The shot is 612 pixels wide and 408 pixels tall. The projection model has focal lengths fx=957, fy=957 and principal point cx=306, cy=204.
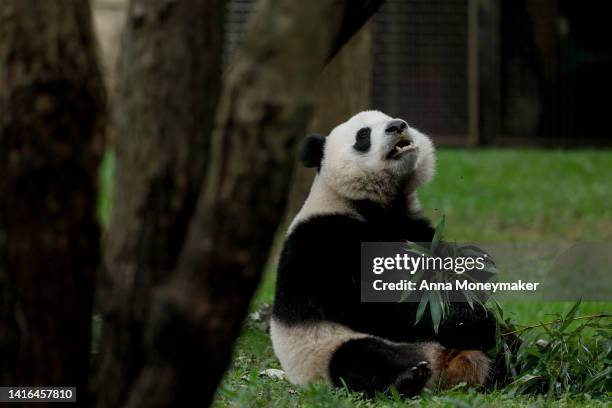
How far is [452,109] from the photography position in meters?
13.1

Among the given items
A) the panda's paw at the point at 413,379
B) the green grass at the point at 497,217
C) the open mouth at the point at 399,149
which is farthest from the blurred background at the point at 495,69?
the panda's paw at the point at 413,379

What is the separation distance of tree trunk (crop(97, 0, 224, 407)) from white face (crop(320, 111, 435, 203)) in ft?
6.20

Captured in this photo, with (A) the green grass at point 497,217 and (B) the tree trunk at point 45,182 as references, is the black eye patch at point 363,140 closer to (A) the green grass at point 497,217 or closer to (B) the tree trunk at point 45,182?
(A) the green grass at point 497,217

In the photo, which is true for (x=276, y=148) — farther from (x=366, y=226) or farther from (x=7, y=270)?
(x=366, y=226)

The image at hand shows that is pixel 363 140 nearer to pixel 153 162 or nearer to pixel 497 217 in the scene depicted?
pixel 153 162

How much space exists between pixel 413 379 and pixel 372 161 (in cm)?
108

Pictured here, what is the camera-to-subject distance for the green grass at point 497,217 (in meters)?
3.63

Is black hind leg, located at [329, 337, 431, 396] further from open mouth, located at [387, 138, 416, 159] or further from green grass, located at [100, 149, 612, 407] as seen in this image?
open mouth, located at [387, 138, 416, 159]

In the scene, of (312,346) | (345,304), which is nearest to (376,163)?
(345,304)

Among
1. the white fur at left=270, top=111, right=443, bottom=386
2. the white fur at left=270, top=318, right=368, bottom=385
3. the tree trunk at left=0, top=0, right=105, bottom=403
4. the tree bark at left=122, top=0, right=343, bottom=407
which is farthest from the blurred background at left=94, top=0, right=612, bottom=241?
the tree bark at left=122, top=0, right=343, bottom=407

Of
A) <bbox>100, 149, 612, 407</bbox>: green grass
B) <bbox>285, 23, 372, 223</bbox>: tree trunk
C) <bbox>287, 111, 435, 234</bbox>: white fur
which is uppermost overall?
<bbox>285, 23, 372, 223</bbox>: tree trunk

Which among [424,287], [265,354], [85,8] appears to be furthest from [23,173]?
[265,354]

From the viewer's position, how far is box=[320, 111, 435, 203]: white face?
4.30m

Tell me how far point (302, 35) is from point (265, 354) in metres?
2.74
